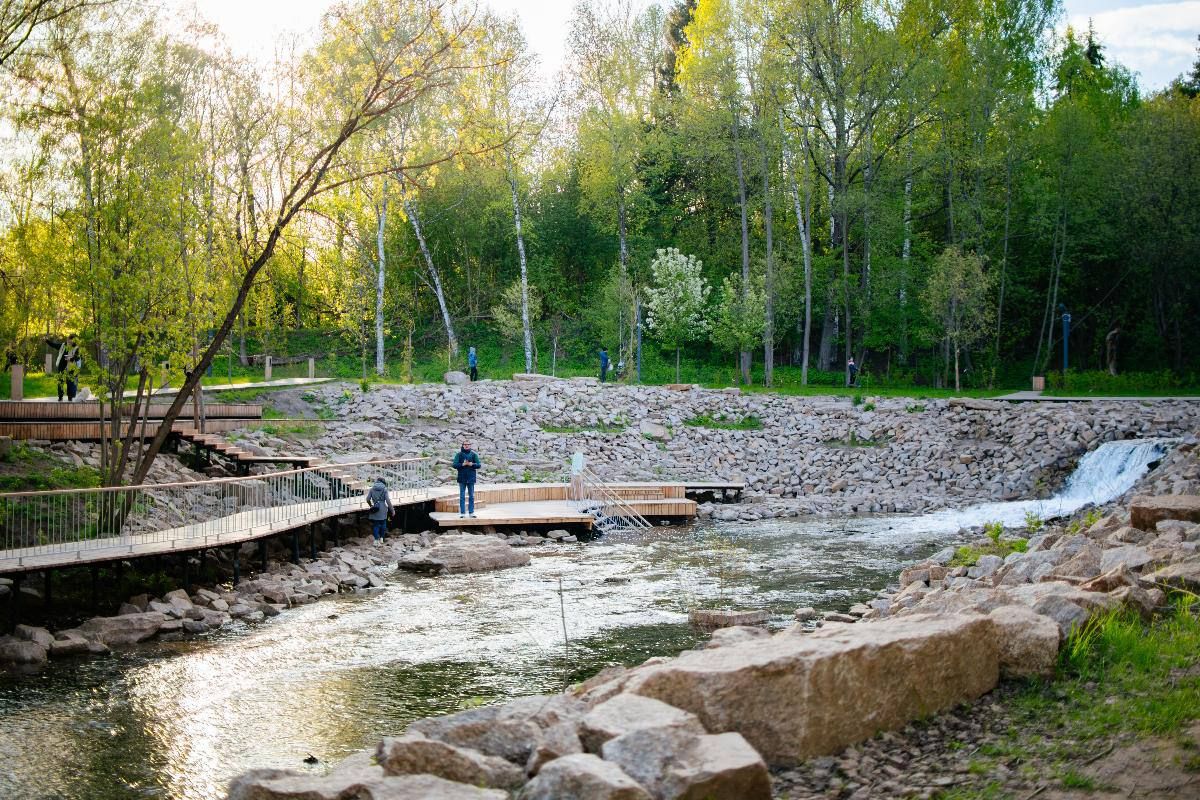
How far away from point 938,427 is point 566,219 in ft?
83.4

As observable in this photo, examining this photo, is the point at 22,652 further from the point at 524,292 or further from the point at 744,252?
the point at 744,252

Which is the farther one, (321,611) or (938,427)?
(938,427)

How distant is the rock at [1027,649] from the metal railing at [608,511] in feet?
52.1

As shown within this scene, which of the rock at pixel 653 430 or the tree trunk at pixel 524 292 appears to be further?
the tree trunk at pixel 524 292

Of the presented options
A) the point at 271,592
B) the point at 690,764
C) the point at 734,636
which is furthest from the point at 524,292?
the point at 690,764

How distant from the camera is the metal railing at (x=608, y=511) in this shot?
78.4 ft

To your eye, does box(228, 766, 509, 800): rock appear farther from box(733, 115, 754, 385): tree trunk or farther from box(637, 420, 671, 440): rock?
box(733, 115, 754, 385): tree trunk

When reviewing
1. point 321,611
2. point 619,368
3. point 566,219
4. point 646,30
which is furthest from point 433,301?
point 321,611

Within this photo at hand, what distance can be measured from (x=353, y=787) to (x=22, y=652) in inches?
328

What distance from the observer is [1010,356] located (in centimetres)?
4716

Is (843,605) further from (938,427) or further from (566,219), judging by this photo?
(566,219)

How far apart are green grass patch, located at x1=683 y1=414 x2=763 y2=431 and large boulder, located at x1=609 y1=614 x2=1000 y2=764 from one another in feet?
89.2

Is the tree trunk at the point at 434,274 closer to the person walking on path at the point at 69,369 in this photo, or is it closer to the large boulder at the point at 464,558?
the person walking on path at the point at 69,369

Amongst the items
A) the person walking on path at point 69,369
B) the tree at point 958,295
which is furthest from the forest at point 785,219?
the person walking on path at point 69,369
